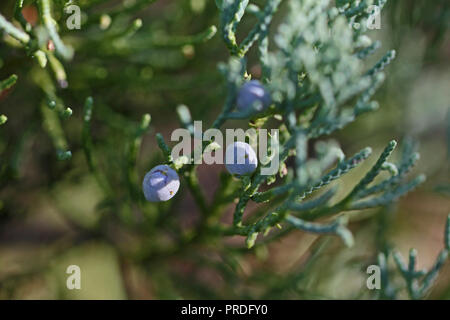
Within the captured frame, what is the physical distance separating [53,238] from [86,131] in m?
0.94

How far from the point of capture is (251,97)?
73 centimetres

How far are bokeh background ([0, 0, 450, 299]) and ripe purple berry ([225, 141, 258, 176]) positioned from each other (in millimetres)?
459

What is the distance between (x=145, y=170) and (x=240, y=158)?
2.29ft

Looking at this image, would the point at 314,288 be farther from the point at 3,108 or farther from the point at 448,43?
the point at 448,43

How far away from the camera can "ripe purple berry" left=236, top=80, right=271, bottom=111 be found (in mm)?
731

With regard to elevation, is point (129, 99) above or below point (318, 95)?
above

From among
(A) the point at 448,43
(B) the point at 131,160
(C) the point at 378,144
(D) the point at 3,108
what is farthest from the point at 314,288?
(A) the point at 448,43

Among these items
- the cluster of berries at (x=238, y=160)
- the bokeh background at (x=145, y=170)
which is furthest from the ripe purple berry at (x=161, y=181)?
the bokeh background at (x=145, y=170)

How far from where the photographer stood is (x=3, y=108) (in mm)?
1473

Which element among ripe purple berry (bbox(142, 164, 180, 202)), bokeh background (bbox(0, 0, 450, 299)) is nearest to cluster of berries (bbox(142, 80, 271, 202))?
ripe purple berry (bbox(142, 164, 180, 202))

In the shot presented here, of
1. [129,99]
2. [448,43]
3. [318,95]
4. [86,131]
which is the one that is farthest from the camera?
[448,43]

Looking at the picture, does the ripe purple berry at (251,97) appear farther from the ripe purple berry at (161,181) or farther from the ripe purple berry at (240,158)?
the ripe purple berry at (161,181)

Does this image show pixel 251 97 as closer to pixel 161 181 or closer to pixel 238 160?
pixel 238 160

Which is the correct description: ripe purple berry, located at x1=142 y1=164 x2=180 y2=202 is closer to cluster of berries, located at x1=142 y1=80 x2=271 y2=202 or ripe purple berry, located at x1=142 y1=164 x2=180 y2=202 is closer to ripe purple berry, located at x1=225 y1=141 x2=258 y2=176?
cluster of berries, located at x1=142 y1=80 x2=271 y2=202
